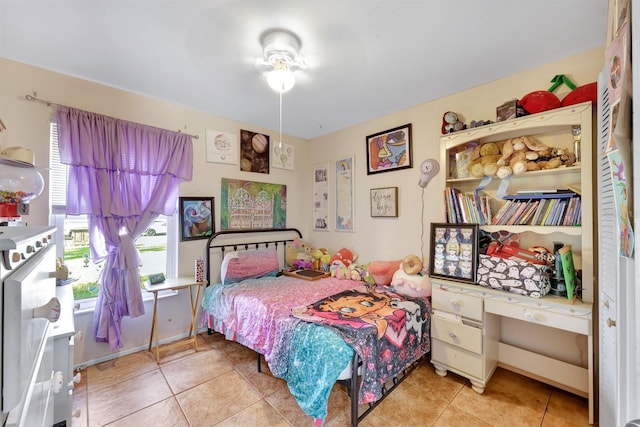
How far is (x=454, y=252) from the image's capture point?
210 centimetres

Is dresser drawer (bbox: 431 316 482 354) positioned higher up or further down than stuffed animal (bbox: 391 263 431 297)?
further down

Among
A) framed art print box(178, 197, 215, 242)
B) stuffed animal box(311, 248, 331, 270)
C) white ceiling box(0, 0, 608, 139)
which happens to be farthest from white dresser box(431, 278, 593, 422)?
framed art print box(178, 197, 215, 242)

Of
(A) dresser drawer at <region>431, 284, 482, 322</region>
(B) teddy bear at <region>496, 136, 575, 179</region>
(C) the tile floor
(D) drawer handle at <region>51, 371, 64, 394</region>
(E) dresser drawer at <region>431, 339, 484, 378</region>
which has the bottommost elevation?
(C) the tile floor

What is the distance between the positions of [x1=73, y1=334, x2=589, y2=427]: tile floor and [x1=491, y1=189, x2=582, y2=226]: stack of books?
4.11ft

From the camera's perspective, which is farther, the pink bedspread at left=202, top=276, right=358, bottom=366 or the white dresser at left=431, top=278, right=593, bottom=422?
the pink bedspread at left=202, top=276, right=358, bottom=366

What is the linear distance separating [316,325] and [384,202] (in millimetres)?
1672

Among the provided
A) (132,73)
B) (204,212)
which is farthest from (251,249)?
(132,73)

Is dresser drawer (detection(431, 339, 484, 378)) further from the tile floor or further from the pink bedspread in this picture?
the pink bedspread

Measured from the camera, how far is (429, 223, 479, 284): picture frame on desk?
6.57 feet

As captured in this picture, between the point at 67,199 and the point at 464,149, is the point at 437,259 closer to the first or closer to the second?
the point at 464,149

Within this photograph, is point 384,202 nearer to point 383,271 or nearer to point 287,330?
point 383,271

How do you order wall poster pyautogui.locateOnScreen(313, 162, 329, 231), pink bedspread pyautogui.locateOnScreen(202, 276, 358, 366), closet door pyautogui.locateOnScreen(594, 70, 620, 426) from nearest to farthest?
closet door pyautogui.locateOnScreen(594, 70, 620, 426) < pink bedspread pyautogui.locateOnScreen(202, 276, 358, 366) < wall poster pyautogui.locateOnScreen(313, 162, 329, 231)

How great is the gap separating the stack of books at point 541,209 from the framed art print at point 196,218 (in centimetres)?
274

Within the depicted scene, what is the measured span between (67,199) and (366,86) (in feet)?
8.71
